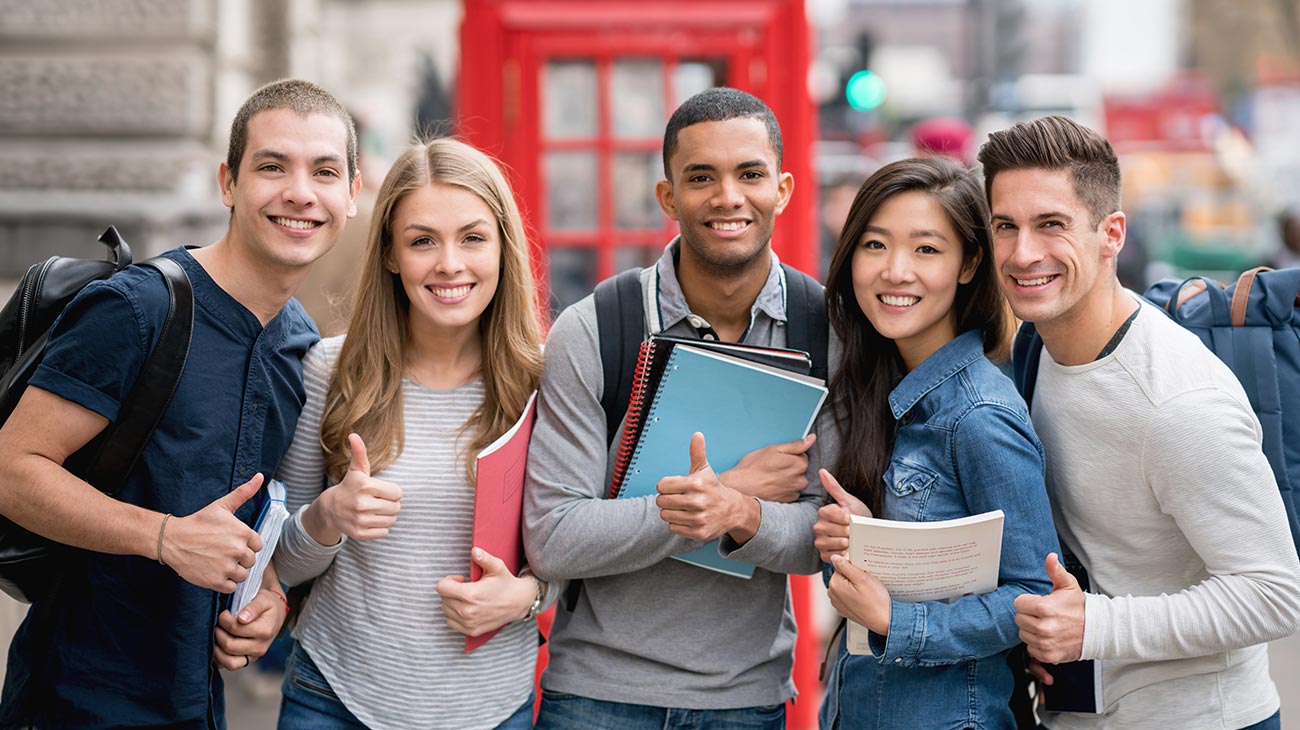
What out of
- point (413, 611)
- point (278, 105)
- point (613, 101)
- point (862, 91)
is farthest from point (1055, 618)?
point (862, 91)

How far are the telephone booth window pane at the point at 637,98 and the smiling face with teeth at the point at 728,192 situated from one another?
1.58 meters

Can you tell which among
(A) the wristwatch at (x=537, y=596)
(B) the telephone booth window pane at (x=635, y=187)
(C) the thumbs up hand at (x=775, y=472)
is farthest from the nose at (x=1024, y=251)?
(B) the telephone booth window pane at (x=635, y=187)

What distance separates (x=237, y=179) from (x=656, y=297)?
829mm

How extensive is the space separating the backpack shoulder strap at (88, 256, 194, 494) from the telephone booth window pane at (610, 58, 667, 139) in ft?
6.84

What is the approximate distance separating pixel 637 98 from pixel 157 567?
90.6 inches

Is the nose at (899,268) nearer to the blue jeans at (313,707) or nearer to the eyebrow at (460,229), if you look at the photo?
the eyebrow at (460,229)

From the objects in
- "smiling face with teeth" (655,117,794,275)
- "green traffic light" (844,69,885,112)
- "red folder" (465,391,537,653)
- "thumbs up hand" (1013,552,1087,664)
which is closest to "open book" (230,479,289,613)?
"red folder" (465,391,537,653)

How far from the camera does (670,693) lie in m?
2.20

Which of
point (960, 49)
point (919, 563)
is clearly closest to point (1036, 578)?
point (919, 563)

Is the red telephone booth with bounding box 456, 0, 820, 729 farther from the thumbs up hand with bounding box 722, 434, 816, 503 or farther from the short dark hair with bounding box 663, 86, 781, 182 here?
the thumbs up hand with bounding box 722, 434, 816, 503

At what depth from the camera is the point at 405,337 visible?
93.3 inches

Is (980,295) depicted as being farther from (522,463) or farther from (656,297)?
(522,463)

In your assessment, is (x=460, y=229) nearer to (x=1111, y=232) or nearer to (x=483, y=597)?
(x=483, y=597)

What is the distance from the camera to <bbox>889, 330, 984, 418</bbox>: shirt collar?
209 centimetres
